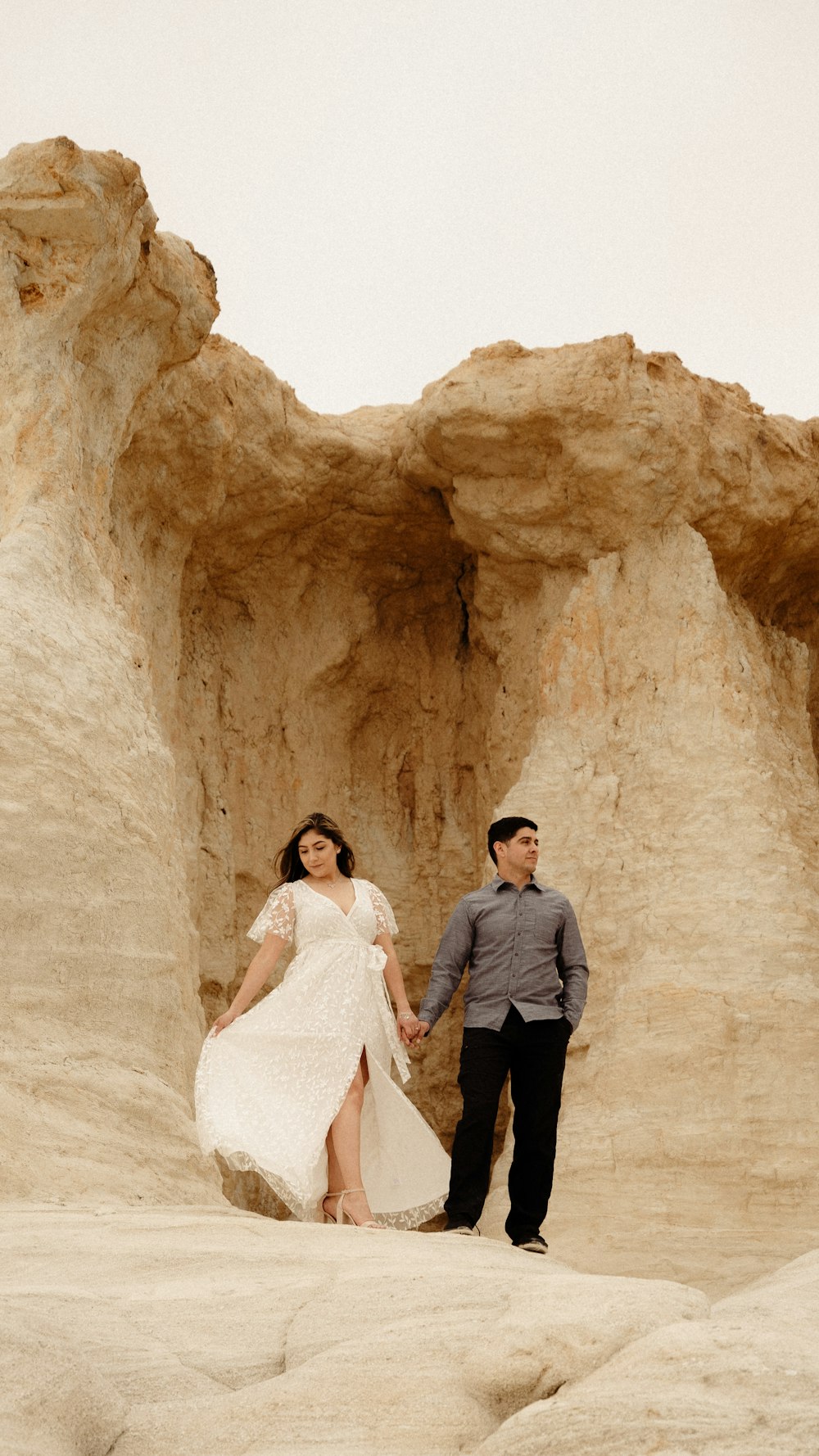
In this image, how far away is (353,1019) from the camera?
5.46 meters

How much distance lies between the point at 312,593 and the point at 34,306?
10.8 ft

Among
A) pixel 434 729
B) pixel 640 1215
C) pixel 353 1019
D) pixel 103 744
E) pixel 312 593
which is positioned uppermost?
pixel 312 593

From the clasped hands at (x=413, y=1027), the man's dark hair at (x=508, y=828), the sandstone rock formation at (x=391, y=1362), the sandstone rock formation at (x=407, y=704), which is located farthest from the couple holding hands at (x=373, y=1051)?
the sandstone rock formation at (x=391, y=1362)

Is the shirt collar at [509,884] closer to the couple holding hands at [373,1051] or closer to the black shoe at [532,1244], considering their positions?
the couple holding hands at [373,1051]

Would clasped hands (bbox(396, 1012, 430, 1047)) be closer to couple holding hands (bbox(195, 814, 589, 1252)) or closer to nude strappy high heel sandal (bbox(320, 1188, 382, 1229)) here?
couple holding hands (bbox(195, 814, 589, 1252))

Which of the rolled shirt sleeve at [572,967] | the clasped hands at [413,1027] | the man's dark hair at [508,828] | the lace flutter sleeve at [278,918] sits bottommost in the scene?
the clasped hands at [413,1027]

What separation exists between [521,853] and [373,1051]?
0.94 metres

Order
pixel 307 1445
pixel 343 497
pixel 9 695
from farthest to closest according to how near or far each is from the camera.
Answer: pixel 343 497 → pixel 9 695 → pixel 307 1445

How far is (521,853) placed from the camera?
232 inches

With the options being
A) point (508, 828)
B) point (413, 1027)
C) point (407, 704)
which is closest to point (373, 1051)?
point (413, 1027)

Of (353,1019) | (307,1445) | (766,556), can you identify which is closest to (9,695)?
(353,1019)

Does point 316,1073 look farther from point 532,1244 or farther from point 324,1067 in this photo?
point 532,1244

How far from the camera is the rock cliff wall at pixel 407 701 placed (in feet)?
21.0

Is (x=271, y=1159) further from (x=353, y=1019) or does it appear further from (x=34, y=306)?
(x=34, y=306)
